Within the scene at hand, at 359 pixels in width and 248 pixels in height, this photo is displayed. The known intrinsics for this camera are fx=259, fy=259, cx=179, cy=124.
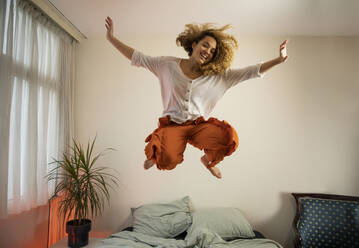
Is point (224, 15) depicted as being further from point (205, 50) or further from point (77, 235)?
point (77, 235)

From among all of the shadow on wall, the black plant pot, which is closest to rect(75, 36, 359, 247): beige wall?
the shadow on wall

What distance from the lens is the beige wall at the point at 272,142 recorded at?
3104mm

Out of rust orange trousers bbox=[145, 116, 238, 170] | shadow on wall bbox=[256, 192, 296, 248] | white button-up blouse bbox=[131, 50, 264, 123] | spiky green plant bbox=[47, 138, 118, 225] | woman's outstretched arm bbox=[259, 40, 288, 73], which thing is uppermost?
woman's outstretched arm bbox=[259, 40, 288, 73]

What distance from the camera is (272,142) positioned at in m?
3.14

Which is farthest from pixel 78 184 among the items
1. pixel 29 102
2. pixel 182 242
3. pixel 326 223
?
pixel 326 223

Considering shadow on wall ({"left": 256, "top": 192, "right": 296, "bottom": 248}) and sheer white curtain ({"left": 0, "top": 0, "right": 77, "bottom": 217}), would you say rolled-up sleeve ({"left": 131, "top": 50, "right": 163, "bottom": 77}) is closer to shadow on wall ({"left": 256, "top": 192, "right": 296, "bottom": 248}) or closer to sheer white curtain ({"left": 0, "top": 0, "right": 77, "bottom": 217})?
sheer white curtain ({"left": 0, "top": 0, "right": 77, "bottom": 217})

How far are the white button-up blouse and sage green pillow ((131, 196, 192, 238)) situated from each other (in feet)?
5.02

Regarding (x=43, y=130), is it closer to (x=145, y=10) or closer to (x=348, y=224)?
(x=145, y=10)

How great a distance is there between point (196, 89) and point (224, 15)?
1.42 metres

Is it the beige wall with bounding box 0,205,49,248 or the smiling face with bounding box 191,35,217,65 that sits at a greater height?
the smiling face with bounding box 191,35,217,65

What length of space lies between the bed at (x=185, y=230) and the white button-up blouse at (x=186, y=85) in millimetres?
1377

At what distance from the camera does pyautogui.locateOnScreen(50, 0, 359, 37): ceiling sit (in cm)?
244

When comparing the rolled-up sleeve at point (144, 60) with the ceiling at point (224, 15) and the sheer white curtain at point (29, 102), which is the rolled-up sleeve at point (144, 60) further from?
the sheer white curtain at point (29, 102)

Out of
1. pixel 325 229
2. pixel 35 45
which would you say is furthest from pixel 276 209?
pixel 35 45
